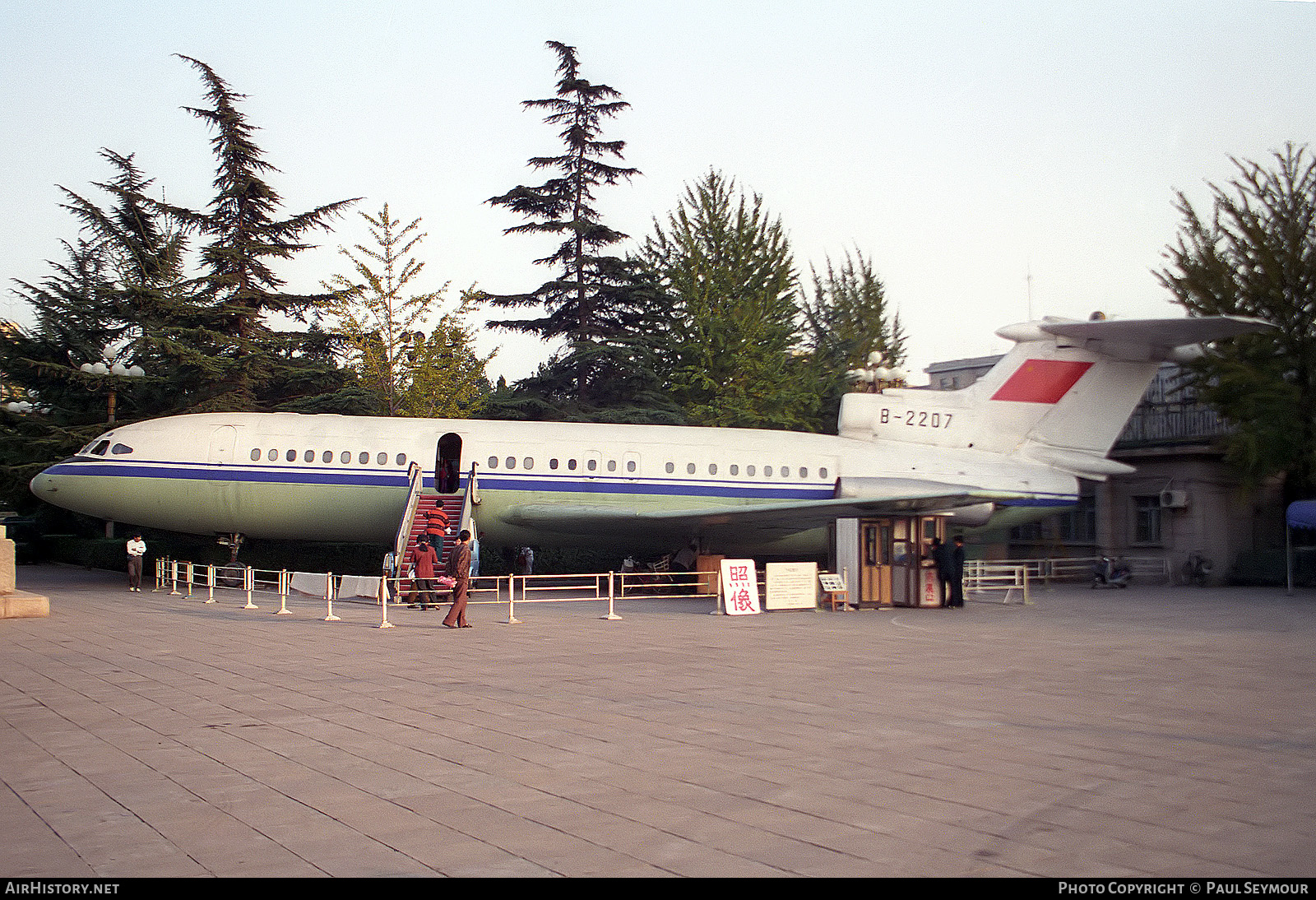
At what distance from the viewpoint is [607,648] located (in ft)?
50.3

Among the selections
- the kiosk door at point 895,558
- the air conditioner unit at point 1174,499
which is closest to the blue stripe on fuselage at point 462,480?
the kiosk door at point 895,558

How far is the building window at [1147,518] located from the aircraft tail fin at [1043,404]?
5878 millimetres

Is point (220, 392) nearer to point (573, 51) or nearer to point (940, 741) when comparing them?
point (573, 51)

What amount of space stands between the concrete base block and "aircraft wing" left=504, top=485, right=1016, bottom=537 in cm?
1023

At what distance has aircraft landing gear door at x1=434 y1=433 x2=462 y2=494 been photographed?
25.7 m

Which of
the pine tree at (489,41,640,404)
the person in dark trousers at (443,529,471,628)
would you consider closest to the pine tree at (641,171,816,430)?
the pine tree at (489,41,640,404)

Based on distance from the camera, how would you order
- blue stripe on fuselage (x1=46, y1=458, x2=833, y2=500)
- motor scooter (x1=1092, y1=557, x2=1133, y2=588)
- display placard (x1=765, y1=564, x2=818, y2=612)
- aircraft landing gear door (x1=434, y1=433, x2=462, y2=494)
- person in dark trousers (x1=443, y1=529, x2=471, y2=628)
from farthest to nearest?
motor scooter (x1=1092, y1=557, x2=1133, y2=588)
aircraft landing gear door (x1=434, y1=433, x2=462, y2=494)
blue stripe on fuselage (x1=46, y1=458, x2=833, y2=500)
display placard (x1=765, y1=564, x2=818, y2=612)
person in dark trousers (x1=443, y1=529, x2=471, y2=628)

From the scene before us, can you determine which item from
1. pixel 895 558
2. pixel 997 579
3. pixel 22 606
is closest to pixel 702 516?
pixel 895 558

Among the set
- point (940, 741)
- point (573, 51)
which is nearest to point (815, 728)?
point (940, 741)

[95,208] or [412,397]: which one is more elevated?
[95,208]

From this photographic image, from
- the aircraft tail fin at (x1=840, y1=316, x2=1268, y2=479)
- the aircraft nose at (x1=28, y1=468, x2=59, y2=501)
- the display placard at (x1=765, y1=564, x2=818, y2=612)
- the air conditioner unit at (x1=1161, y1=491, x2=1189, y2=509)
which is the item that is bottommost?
the display placard at (x1=765, y1=564, x2=818, y2=612)

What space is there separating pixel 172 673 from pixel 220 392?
24.4 metres

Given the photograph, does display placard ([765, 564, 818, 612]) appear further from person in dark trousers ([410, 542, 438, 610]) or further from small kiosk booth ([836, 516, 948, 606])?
person in dark trousers ([410, 542, 438, 610])

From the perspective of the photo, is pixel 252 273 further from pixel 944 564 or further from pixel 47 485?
pixel 944 564
